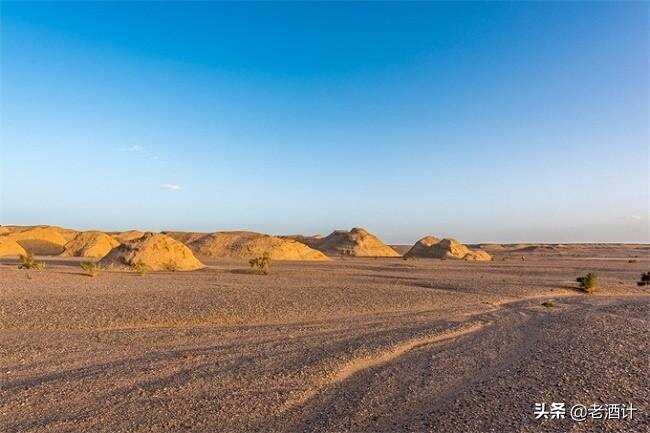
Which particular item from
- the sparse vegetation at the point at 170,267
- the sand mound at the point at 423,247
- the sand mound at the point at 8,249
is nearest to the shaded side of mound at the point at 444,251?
the sand mound at the point at 423,247

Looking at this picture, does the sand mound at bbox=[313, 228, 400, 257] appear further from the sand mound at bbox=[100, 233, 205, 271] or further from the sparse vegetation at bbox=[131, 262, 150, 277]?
the sparse vegetation at bbox=[131, 262, 150, 277]

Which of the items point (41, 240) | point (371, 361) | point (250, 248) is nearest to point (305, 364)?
point (371, 361)

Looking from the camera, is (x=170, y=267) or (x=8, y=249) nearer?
(x=170, y=267)

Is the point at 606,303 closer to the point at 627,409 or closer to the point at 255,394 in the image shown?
the point at 627,409

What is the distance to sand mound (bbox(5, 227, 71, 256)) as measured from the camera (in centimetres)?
6778

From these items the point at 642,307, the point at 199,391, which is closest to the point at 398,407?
the point at 199,391

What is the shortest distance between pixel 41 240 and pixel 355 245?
4933 centimetres

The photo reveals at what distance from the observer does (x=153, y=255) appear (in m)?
35.2

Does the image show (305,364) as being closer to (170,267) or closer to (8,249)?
(170,267)

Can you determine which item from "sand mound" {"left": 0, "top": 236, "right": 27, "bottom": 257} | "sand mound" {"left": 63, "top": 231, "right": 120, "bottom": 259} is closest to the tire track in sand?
"sand mound" {"left": 63, "top": 231, "right": 120, "bottom": 259}

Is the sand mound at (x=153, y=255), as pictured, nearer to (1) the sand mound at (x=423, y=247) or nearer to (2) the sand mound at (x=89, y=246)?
(2) the sand mound at (x=89, y=246)

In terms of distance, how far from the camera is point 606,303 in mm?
21625

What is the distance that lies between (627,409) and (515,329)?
7.09m

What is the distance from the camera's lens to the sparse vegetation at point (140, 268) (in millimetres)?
30642
